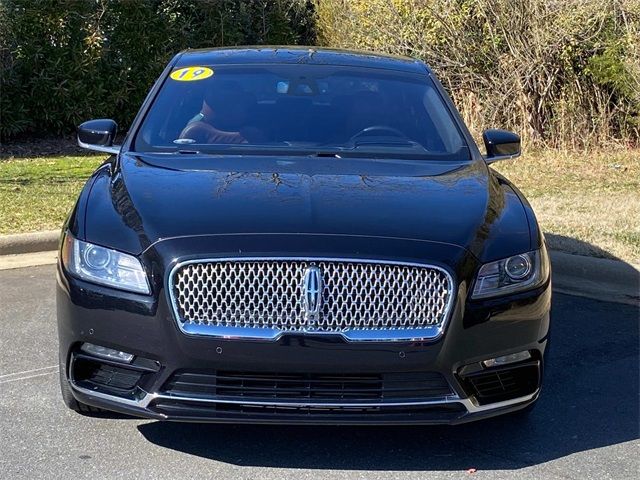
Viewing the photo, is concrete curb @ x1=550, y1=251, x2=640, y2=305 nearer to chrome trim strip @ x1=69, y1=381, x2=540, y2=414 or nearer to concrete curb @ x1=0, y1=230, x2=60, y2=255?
chrome trim strip @ x1=69, y1=381, x2=540, y2=414

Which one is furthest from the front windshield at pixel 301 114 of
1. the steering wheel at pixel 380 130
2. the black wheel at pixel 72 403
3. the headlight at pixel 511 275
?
the black wheel at pixel 72 403

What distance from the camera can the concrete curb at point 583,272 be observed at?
711cm

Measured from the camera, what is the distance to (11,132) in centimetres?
1355

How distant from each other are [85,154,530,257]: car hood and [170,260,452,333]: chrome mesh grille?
167 millimetres

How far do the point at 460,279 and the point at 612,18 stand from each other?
29.9ft

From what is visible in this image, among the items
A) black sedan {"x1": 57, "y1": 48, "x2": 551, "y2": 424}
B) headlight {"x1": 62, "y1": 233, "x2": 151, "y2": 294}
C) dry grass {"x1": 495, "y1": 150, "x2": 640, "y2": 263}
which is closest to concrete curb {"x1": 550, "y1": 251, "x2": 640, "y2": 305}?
dry grass {"x1": 495, "y1": 150, "x2": 640, "y2": 263}

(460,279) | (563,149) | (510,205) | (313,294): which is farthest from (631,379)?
(563,149)

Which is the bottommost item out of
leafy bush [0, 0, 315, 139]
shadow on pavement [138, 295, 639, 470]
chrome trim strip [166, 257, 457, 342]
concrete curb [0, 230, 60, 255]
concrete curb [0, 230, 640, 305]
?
leafy bush [0, 0, 315, 139]

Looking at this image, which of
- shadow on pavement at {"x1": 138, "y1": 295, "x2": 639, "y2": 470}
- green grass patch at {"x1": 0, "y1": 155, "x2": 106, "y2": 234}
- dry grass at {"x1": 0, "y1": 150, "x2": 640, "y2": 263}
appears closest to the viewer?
shadow on pavement at {"x1": 138, "y1": 295, "x2": 639, "y2": 470}

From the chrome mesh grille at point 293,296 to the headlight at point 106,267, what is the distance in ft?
0.53

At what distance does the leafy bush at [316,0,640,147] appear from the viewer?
1208 cm

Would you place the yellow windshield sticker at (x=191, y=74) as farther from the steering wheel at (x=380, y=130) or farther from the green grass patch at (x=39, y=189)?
the green grass patch at (x=39, y=189)

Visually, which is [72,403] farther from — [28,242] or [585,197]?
[585,197]

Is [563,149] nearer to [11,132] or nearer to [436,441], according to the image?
[11,132]
